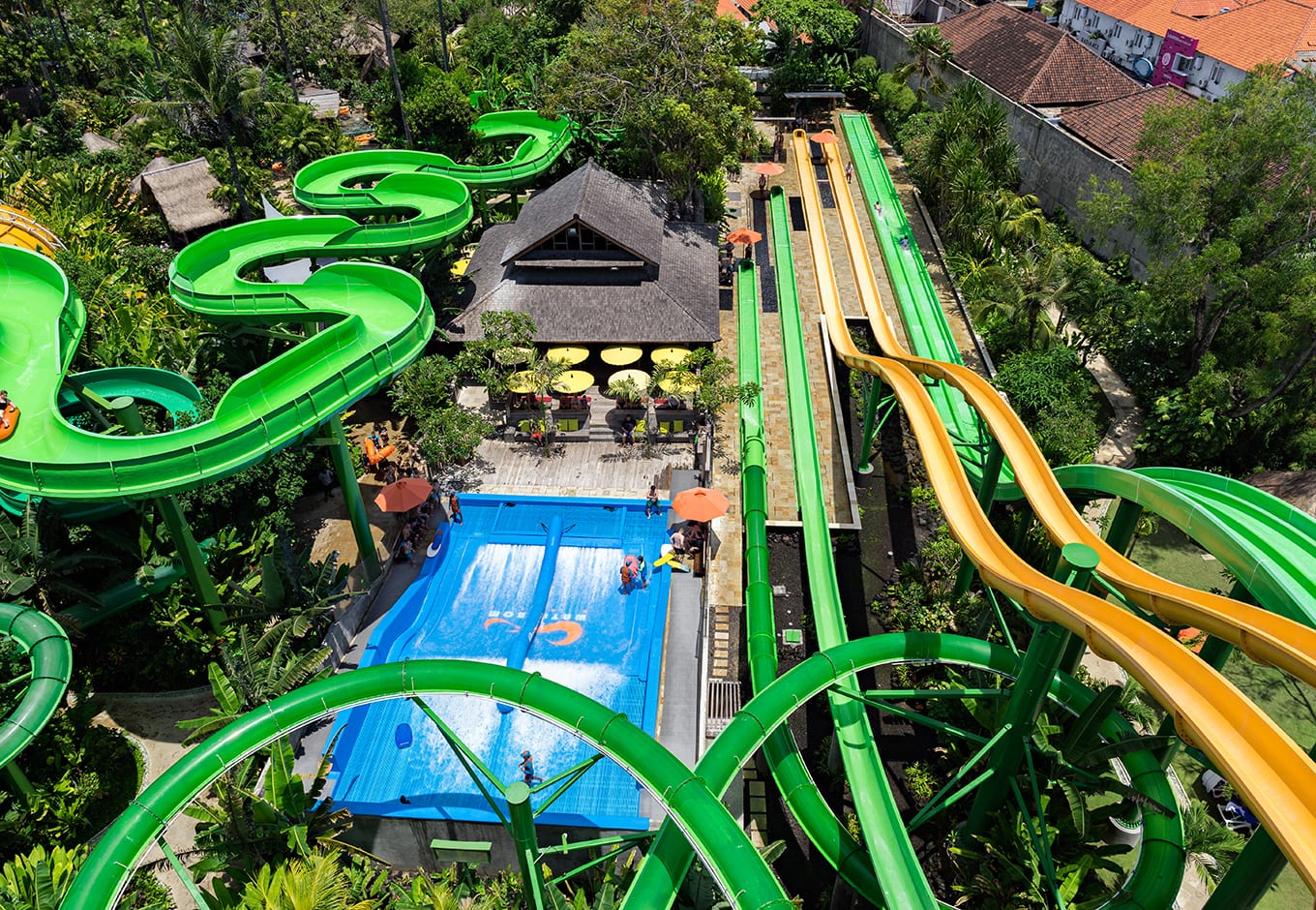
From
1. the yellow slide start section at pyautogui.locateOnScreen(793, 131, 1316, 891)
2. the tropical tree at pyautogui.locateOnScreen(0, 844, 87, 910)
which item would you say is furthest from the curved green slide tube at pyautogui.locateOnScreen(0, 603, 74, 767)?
the yellow slide start section at pyautogui.locateOnScreen(793, 131, 1316, 891)

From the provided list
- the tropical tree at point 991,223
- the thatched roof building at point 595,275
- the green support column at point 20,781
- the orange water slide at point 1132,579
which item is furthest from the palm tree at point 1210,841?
the tropical tree at point 991,223

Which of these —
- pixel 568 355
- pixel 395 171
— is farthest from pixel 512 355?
pixel 395 171

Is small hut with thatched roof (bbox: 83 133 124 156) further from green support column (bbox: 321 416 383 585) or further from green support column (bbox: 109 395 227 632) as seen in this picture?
green support column (bbox: 321 416 383 585)

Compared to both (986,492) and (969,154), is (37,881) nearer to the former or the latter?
(986,492)

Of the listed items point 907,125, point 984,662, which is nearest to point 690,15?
point 907,125

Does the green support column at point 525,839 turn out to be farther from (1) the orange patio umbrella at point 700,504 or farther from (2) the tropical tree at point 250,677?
(1) the orange patio umbrella at point 700,504

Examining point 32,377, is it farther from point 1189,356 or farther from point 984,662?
point 1189,356
